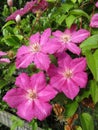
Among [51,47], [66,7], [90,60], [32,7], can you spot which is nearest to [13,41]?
[32,7]

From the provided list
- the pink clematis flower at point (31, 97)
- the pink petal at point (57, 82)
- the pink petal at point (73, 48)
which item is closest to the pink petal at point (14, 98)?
the pink clematis flower at point (31, 97)

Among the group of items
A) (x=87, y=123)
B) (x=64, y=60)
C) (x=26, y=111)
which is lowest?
(x=87, y=123)

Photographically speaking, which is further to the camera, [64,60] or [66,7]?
[66,7]

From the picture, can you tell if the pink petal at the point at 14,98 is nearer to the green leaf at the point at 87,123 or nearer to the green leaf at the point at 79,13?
the green leaf at the point at 87,123

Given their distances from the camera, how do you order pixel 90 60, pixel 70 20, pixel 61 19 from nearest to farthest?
1. pixel 90 60
2. pixel 70 20
3. pixel 61 19

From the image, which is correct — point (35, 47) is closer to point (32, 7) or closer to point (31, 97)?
point (31, 97)

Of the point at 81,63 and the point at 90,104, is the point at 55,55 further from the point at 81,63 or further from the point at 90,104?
the point at 90,104

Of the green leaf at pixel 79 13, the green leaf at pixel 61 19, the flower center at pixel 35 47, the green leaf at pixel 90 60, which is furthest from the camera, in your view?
the green leaf at pixel 61 19
